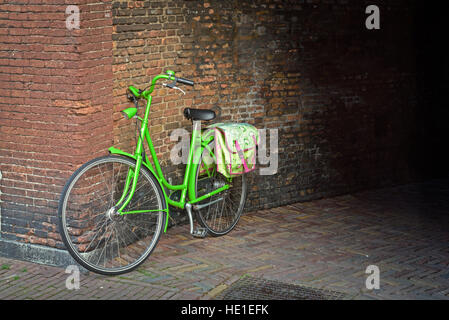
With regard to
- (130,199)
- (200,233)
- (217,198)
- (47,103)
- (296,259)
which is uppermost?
(47,103)

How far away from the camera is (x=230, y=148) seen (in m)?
6.99

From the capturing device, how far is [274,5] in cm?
812

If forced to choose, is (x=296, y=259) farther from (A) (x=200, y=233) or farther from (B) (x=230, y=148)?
(B) (x=230, y=148)

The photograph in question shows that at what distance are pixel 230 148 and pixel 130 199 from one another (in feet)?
4.41

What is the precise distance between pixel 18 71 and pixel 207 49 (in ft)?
7.15

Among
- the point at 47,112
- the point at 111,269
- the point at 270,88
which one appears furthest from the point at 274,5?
the point at 111,269

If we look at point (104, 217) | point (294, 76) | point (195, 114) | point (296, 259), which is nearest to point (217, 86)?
point (195, 114)

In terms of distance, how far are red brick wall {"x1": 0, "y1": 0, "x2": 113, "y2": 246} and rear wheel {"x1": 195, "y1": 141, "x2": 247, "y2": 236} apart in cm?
116

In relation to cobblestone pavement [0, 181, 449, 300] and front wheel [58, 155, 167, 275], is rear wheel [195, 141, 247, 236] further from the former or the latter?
front wheel [58, 155, 167, 275]

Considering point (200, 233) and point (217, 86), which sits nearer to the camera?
point (200, 233)

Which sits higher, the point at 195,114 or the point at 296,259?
the point at 195,114

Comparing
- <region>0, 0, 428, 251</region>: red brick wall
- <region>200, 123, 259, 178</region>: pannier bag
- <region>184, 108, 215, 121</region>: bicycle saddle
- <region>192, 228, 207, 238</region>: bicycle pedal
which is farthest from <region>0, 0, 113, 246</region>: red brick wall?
<region>192, 228, 207, 238</region>: bicycle pedal

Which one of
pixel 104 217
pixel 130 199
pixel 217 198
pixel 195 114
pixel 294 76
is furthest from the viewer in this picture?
pixel 294 76

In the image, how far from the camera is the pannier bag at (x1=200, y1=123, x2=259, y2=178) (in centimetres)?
702
